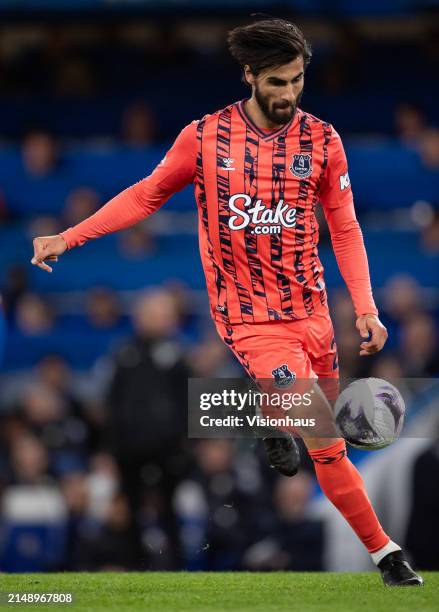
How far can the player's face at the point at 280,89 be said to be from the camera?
597cm

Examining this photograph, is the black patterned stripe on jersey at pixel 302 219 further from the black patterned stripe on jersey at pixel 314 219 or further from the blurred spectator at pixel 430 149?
the blurred spectator at pixel 430 149

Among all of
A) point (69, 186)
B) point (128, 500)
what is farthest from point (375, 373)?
point (69, 186)

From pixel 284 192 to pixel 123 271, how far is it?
668cm

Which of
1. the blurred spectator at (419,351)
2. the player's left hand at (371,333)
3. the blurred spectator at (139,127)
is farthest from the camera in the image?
the blurred spectator at (139,127)

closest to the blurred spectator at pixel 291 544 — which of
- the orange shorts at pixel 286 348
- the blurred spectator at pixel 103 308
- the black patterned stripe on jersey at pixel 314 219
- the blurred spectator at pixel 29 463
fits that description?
the blurred spectator at pixel 29 463

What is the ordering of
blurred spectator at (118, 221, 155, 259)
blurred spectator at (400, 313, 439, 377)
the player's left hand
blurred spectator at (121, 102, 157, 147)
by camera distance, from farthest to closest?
blurred spectator at (121, 102, 157, 147)
blurred spectator at (118, 221, 155, 259)
blurred spectator at (400, 313, 439, 377)
the player's left hand

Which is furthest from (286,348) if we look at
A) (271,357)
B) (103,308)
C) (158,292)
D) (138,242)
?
(138,242)

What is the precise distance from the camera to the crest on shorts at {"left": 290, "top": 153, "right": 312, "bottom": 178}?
6.14m

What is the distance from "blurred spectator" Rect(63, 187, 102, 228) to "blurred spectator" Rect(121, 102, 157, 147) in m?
0.94

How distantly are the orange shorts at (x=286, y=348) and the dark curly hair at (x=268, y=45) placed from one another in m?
1.26

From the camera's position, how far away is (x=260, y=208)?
615cm

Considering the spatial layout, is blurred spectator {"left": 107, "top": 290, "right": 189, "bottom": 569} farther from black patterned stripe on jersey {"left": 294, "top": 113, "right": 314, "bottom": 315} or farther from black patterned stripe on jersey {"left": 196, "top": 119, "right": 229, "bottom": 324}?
black patterned stripe on jersey {"left": 294, "top": 113, "right": 314, "bottom": 315}

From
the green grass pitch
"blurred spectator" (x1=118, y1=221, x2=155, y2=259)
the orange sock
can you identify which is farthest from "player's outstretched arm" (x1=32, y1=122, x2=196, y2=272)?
"blurred spectator" (x1=118, y1=221, x2=155, y2=259)

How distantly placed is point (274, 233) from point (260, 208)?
0.14 meters
